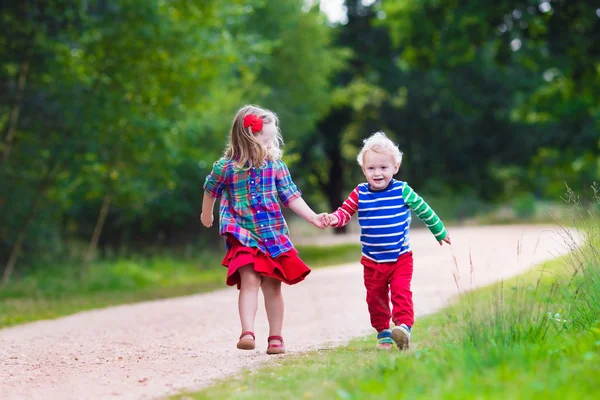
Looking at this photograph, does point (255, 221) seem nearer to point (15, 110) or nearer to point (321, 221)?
point (321, 221)

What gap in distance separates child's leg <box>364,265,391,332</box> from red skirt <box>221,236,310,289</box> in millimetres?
506

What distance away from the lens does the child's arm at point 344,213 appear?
6961mm

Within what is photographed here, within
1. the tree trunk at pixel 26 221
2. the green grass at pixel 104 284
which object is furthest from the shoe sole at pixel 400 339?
the tree trunk at pixel 26 221

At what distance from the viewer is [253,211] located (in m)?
6.91

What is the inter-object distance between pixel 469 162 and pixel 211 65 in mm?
24824

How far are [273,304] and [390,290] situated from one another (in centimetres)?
92

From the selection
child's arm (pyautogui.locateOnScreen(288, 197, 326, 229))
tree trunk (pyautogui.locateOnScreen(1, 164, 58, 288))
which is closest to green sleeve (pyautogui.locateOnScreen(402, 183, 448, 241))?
child's arm (pyautogui.locateOnScreen(288, 197, 326, 229))

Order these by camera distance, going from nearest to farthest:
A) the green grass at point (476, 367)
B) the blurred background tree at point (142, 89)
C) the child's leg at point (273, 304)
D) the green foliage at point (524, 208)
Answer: the green grass at point (476, 367) < the child's leg at point (273, 304) < the blurred background tree at point (142, 89) < the green foliage at point (524, 208)

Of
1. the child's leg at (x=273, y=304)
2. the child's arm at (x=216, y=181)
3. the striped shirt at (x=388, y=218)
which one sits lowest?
the child's leg at (x=273, y=304)

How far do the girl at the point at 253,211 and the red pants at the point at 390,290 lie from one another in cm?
53

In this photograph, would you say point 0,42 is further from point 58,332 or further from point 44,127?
point 58,332

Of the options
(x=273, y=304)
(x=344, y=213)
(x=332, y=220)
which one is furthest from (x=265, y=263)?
(x=344, y=213)

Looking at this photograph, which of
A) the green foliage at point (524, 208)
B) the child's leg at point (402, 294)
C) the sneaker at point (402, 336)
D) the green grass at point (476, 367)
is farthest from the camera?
the green foliage at point (524, 208)

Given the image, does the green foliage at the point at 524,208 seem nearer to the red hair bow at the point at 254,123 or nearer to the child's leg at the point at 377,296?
the child's leg at the point at 377,296
